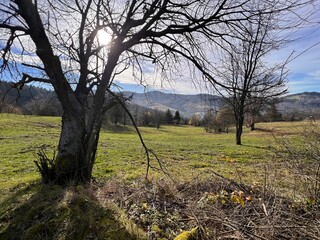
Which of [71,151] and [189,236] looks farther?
[71,151]

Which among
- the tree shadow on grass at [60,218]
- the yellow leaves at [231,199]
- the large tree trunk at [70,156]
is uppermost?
the large tree trunk at [70,156]

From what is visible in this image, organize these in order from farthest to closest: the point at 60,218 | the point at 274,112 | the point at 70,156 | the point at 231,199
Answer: the point at 274,112, the point at 70,156, the point at 231,199, the point at 60,218

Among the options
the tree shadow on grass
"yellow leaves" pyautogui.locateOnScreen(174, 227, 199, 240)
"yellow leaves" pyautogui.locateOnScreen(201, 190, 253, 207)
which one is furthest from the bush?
the tree shadow on grass

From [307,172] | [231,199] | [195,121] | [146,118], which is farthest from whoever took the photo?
[195,121]

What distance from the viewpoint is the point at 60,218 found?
9.29ft

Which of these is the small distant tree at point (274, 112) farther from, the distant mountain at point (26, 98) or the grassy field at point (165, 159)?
the distant mountain at point (26, 98)

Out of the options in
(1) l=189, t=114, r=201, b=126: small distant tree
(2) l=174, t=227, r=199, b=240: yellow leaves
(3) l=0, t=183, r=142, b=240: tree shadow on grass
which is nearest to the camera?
(2) l=174, t=227, r=199, b=240: yellow leaves

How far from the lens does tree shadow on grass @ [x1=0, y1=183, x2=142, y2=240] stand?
2.62 metres

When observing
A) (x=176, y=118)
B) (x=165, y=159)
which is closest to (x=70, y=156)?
(x=165, y=159)

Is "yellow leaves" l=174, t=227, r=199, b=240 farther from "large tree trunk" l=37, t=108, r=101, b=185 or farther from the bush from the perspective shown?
"large tree trunk" l=37, t=108, r=101, b=185

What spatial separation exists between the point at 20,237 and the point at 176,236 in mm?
1851

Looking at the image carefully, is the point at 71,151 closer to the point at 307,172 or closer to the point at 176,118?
the point at 307,172

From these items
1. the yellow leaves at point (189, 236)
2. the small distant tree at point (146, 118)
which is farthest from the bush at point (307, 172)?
the small distant tree at point (146, 118)

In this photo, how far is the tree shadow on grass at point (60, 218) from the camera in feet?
8.61
